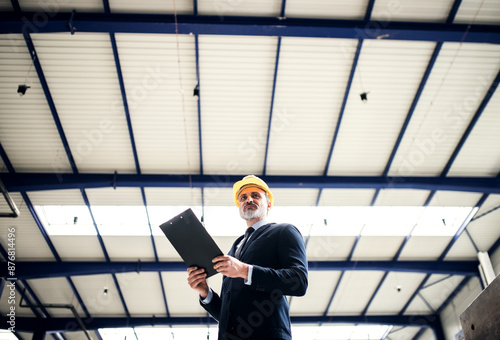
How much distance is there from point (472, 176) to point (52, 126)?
1419 centimetres

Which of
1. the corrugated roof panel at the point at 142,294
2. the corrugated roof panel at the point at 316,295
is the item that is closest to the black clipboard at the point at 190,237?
the corrugated roof panel at the point at 316,295

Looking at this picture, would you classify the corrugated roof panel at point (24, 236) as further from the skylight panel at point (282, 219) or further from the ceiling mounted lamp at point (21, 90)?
the ceiling mounted lamp at point (21, 90)

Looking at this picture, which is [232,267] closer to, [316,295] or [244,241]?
[244,241]

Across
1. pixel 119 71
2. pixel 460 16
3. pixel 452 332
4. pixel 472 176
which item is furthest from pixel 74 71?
pixel 452 332

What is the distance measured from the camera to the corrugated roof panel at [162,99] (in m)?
9.15

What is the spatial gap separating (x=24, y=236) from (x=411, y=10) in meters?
15.5

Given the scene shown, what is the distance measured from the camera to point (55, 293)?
16.4 metres

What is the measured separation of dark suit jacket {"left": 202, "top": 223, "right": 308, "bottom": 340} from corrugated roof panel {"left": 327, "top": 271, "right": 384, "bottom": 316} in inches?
583

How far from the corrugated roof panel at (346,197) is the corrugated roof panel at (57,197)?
8896 millimetres

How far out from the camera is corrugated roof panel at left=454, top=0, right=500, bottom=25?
28.3ft

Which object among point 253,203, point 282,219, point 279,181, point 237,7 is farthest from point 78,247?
point 253,203

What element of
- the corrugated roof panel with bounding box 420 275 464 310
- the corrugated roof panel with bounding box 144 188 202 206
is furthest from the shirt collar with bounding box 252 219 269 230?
the corrugated roof panel with bounding box 420 275 464 310

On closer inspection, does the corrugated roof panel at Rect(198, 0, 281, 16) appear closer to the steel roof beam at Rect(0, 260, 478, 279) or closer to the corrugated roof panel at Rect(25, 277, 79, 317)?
the steel roof beam at Rect(0, 260, 478, 279)

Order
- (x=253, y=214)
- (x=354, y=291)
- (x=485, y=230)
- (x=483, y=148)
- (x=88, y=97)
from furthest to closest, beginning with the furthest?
1. (x=354, y=291)
2. (x=485, y=230)
3. (x=483, y=148)
4. (x=88, y=97)
5. (x=253, y=214)
